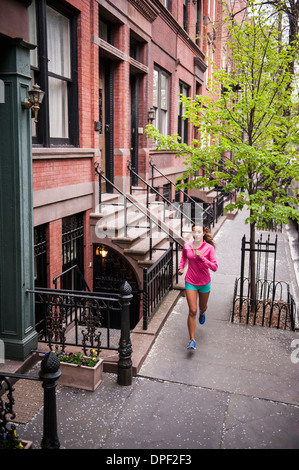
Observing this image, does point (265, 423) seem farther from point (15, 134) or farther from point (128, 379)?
point (15, 134)

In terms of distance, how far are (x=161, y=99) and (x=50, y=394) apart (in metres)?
13.4

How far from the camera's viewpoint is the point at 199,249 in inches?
259

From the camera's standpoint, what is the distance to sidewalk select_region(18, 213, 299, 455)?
4.47m

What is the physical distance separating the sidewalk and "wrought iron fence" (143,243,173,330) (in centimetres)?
48

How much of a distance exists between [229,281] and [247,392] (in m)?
4.92

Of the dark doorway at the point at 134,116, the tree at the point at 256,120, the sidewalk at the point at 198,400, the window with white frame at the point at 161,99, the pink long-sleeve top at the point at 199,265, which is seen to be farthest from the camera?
the window with white frame at the point at 161,99

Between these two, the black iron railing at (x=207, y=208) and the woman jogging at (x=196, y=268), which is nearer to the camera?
the woman jogging at (x=196, y=268)

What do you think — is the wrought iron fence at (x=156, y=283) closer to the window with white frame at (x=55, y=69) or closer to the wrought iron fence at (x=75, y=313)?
the wrought iron fence at (x=75, y=313)

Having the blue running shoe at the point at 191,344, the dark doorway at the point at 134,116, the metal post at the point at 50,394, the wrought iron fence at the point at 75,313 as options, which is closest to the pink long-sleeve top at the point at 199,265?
the blue running shoe at the point at 191,344

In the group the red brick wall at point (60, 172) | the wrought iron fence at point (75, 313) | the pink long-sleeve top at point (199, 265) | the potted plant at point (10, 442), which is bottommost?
the potted plant at point (10, 442)

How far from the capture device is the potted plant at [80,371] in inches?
209
